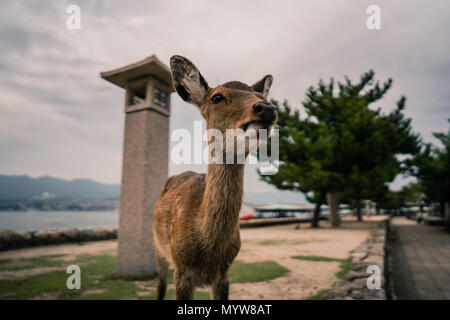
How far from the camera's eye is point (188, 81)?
1.35 meters

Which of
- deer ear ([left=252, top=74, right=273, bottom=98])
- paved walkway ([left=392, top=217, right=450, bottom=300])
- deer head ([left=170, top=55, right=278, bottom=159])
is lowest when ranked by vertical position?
paved walkway ([left=392, top=217, right=450, bottom=300])

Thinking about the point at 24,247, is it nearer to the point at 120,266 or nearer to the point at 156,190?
the point at 120,266

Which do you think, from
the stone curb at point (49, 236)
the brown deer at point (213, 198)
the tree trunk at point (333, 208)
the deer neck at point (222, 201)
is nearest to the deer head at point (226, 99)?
the brown deer at point (213, 198)

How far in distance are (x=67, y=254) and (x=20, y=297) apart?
4478mm

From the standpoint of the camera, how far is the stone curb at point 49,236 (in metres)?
9.04

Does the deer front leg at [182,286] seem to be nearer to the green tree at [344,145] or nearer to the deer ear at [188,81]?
the deer ear at [188,81]

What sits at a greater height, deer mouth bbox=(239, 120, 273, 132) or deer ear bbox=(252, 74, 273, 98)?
deer ear bbox=(252, 74, 273, 98)

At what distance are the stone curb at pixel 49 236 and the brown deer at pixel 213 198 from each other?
33.6 feet

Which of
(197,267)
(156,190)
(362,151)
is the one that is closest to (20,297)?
(156,190)

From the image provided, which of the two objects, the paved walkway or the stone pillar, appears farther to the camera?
the paved walkway

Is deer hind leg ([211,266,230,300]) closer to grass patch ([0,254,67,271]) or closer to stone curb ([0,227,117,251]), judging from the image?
grass patch ([0,254,67,271])

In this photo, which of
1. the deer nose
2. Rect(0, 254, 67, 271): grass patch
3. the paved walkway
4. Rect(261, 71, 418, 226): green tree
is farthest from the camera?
Rect(261, 71, 418, 226): green tree

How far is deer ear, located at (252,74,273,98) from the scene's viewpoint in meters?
1.49

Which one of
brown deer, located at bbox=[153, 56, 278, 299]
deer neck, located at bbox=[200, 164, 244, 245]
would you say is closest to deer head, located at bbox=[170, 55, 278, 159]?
brown deer, located at bbox=[153, 56, 278, 299]
